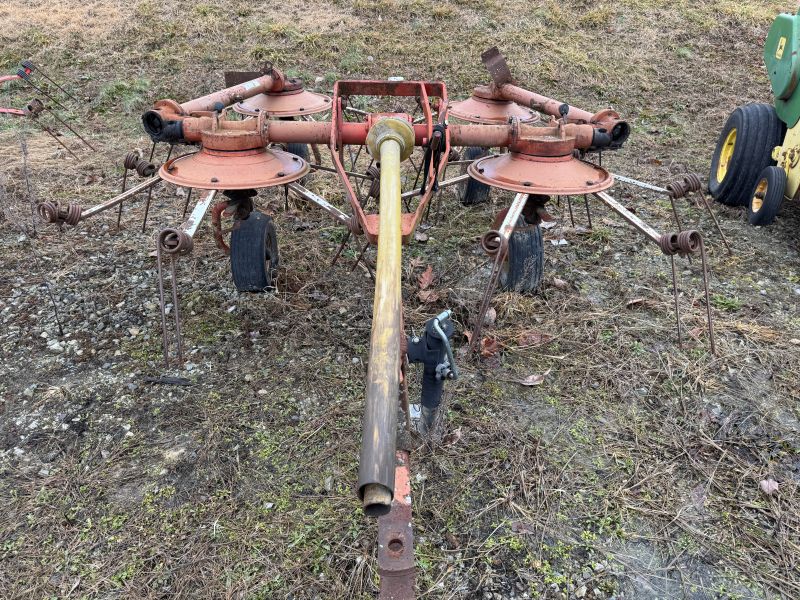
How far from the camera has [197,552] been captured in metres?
2.15

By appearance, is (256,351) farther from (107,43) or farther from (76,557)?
(107,43)

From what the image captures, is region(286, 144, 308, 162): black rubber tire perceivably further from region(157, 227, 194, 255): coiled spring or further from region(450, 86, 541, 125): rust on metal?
region(157, 227, 194, 255): coiled spring

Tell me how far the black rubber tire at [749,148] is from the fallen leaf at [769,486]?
3.28 meters

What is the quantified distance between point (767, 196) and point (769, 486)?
110 inches

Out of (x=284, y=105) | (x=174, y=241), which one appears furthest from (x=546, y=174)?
(x=284, y=105)

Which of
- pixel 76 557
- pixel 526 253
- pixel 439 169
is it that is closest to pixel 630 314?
pixel 526 253

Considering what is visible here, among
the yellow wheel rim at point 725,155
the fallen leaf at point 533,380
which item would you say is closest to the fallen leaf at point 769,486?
the fallen leaf at point 533,380

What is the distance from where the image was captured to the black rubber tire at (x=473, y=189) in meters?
5.03

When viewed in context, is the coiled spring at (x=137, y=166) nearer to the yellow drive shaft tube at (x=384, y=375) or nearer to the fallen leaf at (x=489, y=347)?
the fallen leaf at (x=489, y=347)

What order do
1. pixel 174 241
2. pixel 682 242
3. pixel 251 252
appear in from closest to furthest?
pixel 174 241, pixel 682 242, pixel 251 252

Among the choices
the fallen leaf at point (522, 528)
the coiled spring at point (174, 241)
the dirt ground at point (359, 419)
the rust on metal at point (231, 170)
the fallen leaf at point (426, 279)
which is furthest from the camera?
the fallen leaf at point (426, 279)

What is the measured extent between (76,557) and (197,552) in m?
0.44

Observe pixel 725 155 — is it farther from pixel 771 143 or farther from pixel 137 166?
pixel 137 166

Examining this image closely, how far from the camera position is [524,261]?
357cm
